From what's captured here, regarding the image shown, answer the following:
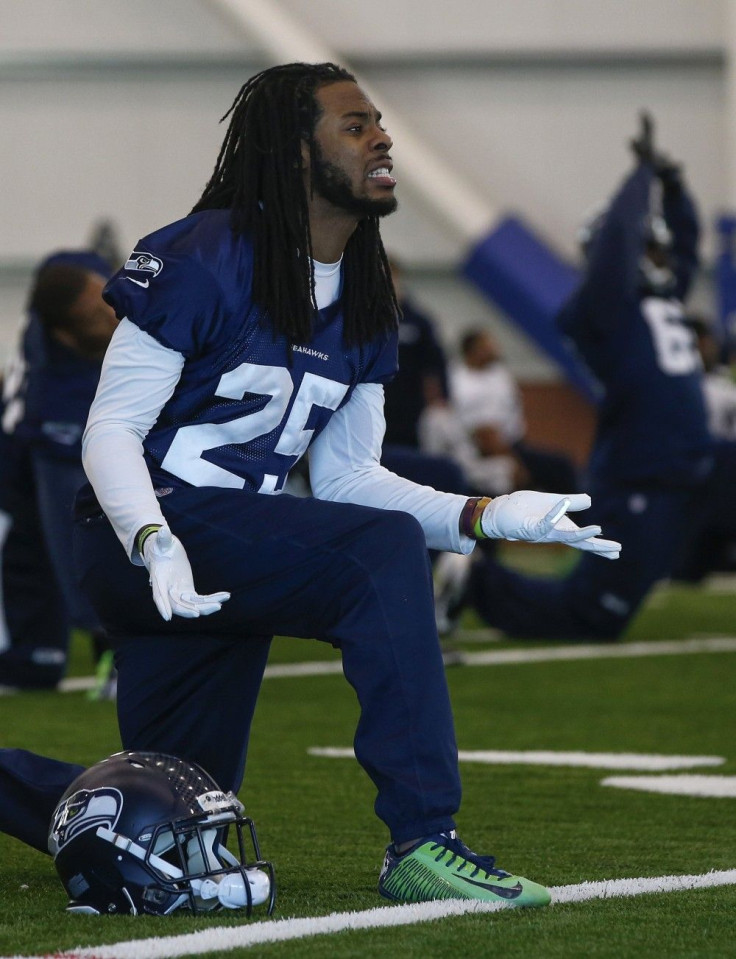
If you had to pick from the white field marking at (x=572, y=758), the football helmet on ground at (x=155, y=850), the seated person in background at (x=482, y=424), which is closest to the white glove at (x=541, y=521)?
the football helmet on ground at (x=155, y=850)

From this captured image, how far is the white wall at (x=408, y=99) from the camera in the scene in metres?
13.0

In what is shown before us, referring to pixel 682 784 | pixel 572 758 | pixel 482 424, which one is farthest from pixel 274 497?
pixel 482 424

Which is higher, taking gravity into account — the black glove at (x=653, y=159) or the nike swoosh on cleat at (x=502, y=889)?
the black glove at (x=653, y=159)

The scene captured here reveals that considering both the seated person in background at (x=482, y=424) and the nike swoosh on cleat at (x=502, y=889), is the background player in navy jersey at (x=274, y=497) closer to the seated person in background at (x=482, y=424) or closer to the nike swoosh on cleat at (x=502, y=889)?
the nike swoosh on cleat at (x=502, y=889)

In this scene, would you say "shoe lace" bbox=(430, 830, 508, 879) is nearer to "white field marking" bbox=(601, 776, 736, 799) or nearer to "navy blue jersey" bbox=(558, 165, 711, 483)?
"white field marking" bbox=(601, 776, 736, 799)

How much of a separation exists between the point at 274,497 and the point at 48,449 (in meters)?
2.57

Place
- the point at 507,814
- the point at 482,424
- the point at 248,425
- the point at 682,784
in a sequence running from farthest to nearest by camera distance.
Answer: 1. the point at 482,424
2. the point at 682,784
3. the point at 507,814
4. the point at 248,425

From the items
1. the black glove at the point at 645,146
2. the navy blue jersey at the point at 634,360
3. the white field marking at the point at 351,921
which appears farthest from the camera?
the black glove at the point at 645,146

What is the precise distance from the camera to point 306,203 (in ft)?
8.68

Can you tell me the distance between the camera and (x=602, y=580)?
6.25 meters

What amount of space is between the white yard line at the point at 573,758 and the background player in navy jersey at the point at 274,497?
1.28 meters

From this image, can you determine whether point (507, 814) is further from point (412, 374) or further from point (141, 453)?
point (412, 374)

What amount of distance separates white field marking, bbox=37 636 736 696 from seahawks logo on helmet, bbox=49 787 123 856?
297 centimetres

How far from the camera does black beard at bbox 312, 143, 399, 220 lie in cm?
262
